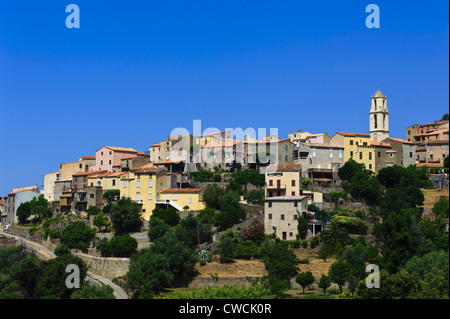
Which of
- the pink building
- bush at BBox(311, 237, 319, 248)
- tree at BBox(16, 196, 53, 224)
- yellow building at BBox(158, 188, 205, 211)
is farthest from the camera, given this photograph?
the pink building

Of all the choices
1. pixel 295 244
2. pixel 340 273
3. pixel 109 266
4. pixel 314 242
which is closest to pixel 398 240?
pixel 340 273

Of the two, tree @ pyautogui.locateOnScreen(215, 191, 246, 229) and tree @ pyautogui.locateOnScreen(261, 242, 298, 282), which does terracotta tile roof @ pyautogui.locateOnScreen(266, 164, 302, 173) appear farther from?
tree @ pyautogui.locateOnScreen(261, 242, 298, 282)

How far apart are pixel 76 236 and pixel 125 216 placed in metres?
5.29

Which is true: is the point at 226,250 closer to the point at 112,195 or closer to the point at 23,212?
the point at 112,195

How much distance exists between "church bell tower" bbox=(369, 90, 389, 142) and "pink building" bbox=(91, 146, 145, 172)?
3486cm

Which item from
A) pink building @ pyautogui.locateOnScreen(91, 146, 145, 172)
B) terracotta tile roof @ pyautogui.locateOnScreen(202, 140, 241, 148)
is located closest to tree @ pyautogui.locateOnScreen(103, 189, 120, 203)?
pink building @ pyautogui.locateOnScreen(91, 146, 145, 172)

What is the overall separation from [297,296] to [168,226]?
1725 centimetres

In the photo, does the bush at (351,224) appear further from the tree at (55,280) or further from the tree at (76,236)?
the tree at (76,236)

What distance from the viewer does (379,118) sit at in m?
87.7

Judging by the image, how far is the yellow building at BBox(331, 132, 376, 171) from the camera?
77125 millimetres

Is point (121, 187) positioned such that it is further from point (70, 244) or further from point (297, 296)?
point (297, 296)

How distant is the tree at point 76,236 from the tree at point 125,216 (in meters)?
2.72

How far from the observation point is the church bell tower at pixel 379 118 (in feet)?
286
